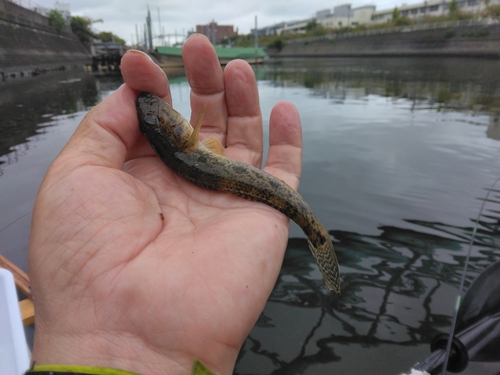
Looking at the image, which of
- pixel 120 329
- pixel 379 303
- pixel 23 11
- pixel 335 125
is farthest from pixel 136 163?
pixel 23 11

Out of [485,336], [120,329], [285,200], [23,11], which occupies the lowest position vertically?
[485,336]

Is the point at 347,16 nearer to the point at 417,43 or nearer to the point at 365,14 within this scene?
the point at 365,14

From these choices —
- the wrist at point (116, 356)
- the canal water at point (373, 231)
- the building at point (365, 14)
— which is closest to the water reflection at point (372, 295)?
the canal water at point (373, 231)

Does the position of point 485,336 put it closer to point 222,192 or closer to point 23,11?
point 222,192

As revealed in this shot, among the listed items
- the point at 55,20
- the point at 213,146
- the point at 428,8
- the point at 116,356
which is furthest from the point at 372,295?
the point at 428,8

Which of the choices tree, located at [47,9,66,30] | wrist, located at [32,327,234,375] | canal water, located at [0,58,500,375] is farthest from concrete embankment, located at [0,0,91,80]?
wrist, located at [32,327,234,375]

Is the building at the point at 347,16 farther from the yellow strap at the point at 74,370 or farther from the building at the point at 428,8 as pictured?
the yellow strap at the point at 74,370
